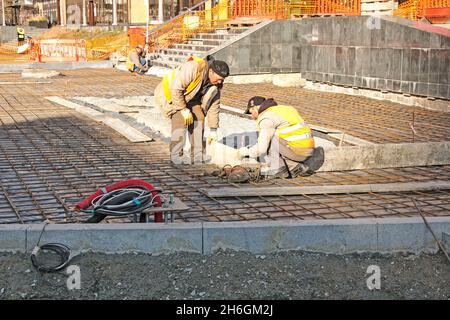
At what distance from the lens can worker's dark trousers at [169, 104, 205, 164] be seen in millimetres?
8398

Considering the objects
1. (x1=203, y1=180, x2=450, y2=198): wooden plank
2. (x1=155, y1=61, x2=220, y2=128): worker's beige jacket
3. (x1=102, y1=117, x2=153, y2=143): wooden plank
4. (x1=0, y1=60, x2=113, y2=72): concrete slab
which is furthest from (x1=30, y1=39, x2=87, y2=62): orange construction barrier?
(x1=203, y1=180, x2=450, y2=198): wooden plank

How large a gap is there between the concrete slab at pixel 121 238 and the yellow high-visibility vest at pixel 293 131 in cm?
269

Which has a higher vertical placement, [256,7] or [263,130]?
[256,7]

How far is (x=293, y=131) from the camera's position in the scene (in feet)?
24.5

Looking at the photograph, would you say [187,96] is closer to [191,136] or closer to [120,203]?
[191,136]

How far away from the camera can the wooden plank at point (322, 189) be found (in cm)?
674

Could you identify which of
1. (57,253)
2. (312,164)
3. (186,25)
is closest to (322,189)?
(312,164)

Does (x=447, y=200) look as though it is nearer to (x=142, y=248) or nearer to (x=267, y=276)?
(x=267, y=276)

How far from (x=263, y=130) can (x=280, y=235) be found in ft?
7.53

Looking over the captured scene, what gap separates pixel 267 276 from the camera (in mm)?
4691
